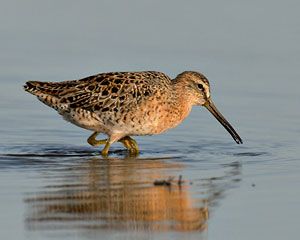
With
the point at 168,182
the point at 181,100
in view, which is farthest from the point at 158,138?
the point at 168,182

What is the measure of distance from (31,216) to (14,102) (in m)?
6.18

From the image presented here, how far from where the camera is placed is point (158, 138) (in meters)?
15.0

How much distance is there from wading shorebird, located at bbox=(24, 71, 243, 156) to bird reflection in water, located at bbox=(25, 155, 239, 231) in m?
1.39

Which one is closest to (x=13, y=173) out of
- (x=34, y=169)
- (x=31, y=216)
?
(x=34, y=169)

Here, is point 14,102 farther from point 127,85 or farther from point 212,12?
point 212,12

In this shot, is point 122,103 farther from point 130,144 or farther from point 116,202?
point 116,202

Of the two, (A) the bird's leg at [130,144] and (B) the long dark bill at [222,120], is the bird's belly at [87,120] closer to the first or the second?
(A) the bird's leg at [130,144]

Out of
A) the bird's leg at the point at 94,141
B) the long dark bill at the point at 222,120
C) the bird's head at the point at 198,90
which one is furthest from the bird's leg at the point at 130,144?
the long dark bill at the point at 222,120

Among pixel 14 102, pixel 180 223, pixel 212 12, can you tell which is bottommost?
pixel 180 223

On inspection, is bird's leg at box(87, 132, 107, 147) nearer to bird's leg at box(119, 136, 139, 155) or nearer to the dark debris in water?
bird's leg at box(119, 136, 139, 155)

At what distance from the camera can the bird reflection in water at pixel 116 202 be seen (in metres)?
9.95

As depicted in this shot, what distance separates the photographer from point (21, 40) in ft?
60.2

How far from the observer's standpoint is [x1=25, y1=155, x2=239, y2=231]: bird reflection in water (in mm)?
9945

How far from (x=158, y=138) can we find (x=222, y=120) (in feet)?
3.11
